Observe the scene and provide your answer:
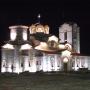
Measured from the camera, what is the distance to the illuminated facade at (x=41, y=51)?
71.2 meters

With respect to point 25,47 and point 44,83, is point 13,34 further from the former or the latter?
point 44,83

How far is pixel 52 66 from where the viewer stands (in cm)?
7531

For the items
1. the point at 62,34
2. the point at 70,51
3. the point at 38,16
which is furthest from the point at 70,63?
the point at 38,16

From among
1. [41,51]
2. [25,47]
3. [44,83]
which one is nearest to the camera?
[44,83]

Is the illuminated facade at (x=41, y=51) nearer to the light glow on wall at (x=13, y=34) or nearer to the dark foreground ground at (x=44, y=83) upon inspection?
the light glow on wall at (x=13, y=34)

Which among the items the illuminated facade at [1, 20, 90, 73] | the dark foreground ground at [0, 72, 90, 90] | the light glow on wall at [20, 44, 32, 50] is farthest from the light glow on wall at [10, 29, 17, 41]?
the dark foreground ground at [0, 72, 90, 90]

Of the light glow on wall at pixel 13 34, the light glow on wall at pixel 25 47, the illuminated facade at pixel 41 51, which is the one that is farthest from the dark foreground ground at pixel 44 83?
the light glow on wall at pixel 13 34

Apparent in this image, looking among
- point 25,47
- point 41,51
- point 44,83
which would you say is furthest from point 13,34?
point 44,83

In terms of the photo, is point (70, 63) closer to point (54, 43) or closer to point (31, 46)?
point (54, 43)

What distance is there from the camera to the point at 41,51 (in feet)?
238

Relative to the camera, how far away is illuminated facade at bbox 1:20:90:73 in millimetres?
71250

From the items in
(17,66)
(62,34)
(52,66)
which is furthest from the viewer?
(62,34)

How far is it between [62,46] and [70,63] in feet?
12.5

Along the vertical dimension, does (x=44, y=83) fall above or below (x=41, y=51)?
below
